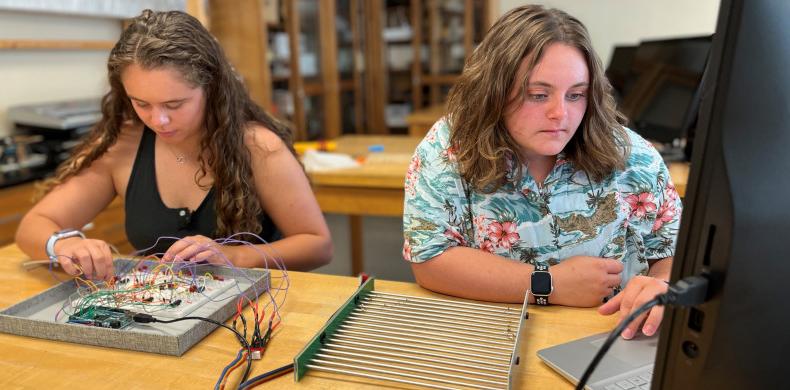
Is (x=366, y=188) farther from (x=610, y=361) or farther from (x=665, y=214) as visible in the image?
(x=610, y=361)

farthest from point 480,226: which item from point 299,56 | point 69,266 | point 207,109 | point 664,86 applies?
point 299,56

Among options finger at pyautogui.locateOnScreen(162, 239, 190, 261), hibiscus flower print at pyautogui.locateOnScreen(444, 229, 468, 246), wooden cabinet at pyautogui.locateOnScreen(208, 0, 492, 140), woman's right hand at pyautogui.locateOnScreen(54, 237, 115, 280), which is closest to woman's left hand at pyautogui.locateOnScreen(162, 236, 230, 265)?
finger at pyautogui.locateOnScreen(162, 239, 190, 261)

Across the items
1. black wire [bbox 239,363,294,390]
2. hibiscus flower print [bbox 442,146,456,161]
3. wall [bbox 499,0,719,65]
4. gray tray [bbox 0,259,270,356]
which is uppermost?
wall [bbox 499,0,719,65]

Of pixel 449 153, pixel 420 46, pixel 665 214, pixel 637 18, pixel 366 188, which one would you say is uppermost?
pixel 637 18

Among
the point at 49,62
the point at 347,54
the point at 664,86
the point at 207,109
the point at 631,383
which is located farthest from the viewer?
the point at 347,54

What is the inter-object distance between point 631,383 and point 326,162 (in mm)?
1806

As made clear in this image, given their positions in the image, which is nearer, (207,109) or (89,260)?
(89,260)

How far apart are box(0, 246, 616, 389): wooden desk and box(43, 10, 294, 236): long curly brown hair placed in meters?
0.40

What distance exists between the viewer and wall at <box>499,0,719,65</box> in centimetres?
460

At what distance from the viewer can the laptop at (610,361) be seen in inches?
29.4

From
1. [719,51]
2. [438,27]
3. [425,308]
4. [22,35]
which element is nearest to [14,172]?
[22,35]

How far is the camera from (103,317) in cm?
96

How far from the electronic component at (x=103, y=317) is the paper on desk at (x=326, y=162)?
1.43 metres

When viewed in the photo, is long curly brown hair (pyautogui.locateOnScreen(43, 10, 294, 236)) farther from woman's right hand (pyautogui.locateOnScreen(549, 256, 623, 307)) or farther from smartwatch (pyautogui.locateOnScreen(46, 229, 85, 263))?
woman's right hand (pyautogui.locateOnScreen(549, 256, 623, 307))
